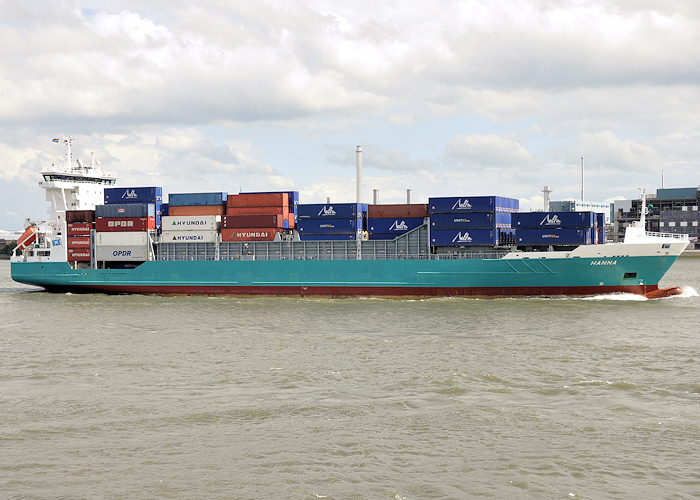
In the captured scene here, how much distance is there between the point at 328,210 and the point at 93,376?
74.8 feet

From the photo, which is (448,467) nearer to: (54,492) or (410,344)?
(54,492)

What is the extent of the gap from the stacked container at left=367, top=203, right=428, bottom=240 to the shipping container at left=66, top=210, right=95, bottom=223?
1901 centimetres

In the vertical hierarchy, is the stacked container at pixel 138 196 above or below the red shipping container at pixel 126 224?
above

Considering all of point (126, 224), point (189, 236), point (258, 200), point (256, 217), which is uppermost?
point (258, 200)

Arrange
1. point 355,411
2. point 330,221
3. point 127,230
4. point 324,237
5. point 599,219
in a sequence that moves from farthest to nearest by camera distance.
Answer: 1. point 127,230
2. point 324,237
3. point 330,221
4. point 599,219
5. point 355,411

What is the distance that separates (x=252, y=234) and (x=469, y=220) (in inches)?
530

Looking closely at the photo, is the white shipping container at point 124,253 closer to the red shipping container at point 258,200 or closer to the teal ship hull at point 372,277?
the teal ship hull at point 372,277

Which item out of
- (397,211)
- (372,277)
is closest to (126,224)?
(372,277)

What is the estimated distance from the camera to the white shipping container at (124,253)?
40.7m

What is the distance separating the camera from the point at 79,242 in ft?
137

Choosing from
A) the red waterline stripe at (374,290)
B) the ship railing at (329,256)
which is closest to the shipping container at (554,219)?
the ship railing at (329,256)

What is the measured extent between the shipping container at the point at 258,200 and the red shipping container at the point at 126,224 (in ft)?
17.7

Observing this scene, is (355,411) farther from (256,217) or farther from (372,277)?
(256,217)

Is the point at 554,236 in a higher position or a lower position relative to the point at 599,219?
lower
